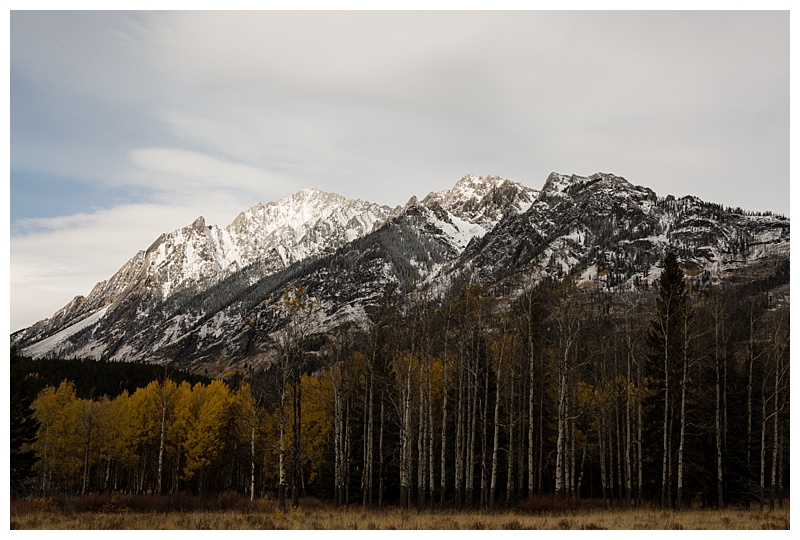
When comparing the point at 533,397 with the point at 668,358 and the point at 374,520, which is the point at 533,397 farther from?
the point at 374,520

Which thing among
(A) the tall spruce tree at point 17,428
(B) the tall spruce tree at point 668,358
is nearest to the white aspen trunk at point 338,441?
(B) the tall spruce tree at point 668,358

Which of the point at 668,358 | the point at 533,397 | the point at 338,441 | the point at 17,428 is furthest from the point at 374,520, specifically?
the point at 17,428

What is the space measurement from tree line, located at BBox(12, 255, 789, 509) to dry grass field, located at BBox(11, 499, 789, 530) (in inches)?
96.7

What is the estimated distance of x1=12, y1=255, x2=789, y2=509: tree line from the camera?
27453mm

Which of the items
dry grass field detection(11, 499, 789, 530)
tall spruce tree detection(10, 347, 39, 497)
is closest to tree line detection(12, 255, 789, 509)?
tall spruce tree detection(10, 347, 39, 497)

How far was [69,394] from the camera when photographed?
6544cm

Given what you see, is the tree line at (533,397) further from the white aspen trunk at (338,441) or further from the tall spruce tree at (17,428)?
the tall spruce tree at (17,428)

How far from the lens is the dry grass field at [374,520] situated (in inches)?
778

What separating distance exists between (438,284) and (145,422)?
42.8 meters

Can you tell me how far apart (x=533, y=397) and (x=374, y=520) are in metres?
11.4

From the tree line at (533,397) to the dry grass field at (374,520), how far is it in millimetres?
2457
